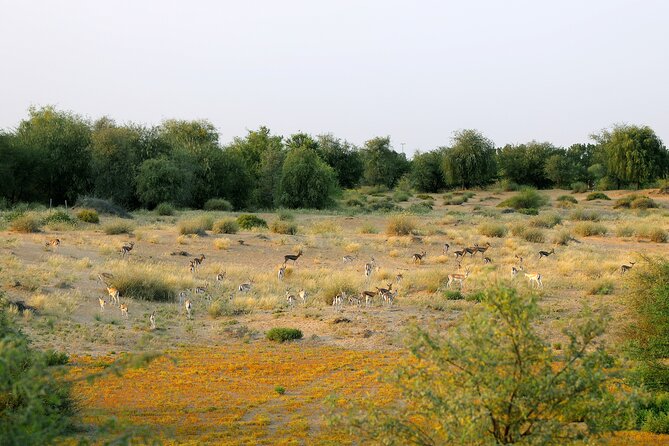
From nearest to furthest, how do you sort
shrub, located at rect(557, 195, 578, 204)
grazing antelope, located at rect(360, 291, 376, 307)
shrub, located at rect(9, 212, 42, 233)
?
grazing antelope, located at rect(360, 291, 376, 307) < shrub, located at rect(9, 212, 42, 233) < shrub, located at rect(557, 195, 578, 204)

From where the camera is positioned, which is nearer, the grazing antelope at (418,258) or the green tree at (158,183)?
Result: the grazing antelope at (418,258)

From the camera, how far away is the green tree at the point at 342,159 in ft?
298

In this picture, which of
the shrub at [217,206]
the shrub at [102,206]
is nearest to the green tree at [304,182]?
the shrub at [217,206]

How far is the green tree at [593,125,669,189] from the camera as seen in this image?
76375mm

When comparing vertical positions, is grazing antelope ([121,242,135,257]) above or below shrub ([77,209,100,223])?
below

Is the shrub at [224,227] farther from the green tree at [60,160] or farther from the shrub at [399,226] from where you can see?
the green tree at [60,160]

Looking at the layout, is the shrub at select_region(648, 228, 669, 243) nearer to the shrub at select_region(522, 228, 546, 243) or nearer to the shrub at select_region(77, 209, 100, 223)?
the shrub at select_region(522, 228, 546, 243)

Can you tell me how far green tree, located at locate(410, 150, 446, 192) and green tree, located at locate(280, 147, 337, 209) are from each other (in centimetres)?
2721

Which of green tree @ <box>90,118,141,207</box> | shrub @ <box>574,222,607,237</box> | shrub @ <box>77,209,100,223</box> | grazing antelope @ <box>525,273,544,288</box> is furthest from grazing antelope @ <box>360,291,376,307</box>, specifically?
green tree @ <box>90,118,141,207</box>

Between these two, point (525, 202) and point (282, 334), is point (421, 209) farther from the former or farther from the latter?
point (282, 334)

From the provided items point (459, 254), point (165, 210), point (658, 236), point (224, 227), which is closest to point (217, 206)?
point (165, 210)

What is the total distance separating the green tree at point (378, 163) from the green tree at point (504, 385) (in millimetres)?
89558

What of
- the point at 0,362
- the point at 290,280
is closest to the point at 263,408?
the point at 0,362

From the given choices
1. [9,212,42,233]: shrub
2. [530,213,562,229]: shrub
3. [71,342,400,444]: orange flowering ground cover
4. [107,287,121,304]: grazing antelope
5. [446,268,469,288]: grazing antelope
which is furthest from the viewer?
[530,213,562,229]: shrub
